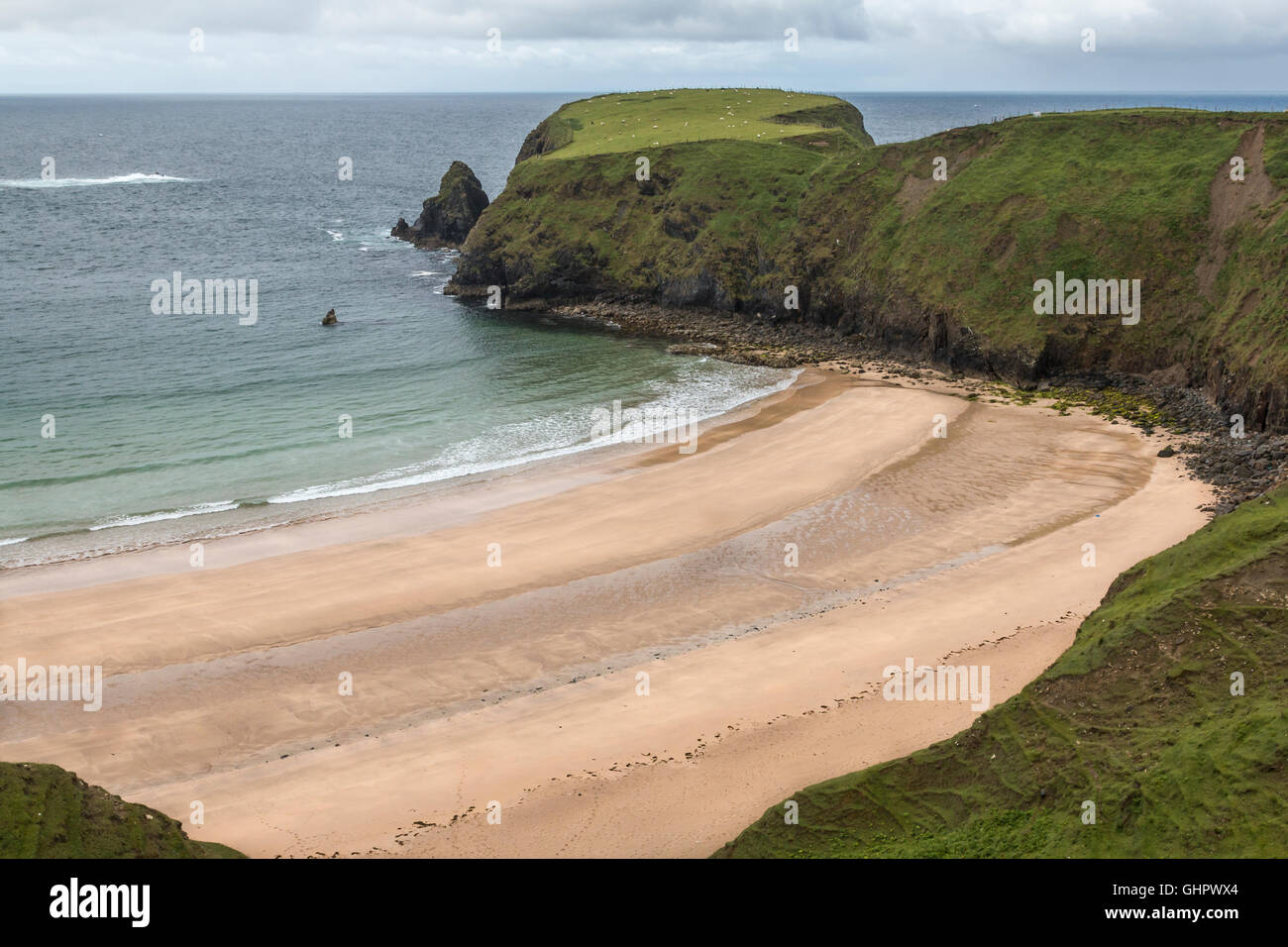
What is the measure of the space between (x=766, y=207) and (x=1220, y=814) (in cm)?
6614

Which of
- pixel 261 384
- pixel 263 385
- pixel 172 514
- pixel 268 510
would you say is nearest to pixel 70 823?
pixel 268 510

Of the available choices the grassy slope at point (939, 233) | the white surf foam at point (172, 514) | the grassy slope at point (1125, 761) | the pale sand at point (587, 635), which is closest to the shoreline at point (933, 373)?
the grassy slope at point (939, 233)

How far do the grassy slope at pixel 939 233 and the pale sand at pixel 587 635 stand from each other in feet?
34.2

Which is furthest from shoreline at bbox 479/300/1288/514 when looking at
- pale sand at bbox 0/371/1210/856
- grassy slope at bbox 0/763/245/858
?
grassy slope at bbox 0/763/245/858

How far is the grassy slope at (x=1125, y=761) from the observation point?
50.9ft

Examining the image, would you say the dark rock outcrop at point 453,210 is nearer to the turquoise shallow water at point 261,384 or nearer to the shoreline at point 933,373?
the turquoise shallow water at point 261,384

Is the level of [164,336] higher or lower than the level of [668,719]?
higher

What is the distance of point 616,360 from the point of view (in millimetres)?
65812

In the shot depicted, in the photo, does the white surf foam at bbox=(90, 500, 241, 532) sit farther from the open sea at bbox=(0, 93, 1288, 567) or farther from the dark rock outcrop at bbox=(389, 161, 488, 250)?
the dark rock outcrop at bbox=(389, 161, 488, 250)

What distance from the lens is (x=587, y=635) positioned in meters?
31.4

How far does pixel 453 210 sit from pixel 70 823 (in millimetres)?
93646

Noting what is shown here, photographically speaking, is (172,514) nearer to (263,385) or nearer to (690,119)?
(263,385)
